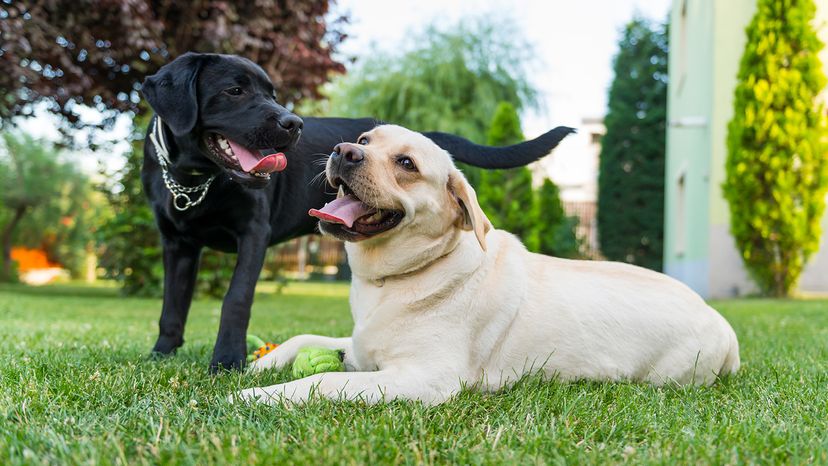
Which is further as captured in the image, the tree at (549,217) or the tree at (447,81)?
the tree at (447,81)

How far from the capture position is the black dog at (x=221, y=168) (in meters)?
2.98

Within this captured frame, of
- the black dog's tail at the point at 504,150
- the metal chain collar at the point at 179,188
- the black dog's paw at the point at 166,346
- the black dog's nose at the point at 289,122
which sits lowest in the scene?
the black dog's paw at the point at 166,346

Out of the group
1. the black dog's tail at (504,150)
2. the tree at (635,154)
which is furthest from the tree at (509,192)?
the black dog's tail at (504,150)

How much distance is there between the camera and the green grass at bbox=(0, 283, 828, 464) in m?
1.60

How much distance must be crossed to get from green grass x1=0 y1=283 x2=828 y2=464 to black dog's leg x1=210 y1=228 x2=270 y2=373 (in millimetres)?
140

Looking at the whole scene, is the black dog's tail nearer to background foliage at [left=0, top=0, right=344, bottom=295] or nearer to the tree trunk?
background foliage at [left=0, top=0, right=344, bottom=295]

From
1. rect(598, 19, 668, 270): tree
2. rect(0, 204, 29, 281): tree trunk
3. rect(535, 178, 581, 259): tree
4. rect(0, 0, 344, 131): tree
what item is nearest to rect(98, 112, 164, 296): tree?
rect(0, 0, 344, 131): tree

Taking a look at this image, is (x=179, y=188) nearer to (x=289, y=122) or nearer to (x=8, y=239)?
(x=289, y=122)

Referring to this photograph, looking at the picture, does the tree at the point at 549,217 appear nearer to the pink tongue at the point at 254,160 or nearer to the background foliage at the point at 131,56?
the background foliage at the point at 131,56

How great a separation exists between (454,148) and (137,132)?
822cm

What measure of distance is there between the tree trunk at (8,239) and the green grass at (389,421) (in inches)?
722

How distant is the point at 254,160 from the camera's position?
Result: 118 inches

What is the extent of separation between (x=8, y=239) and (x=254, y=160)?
19666 mm

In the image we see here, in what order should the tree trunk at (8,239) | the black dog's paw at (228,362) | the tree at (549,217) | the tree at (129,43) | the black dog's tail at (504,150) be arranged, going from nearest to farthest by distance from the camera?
the black dog's paw at (228,362) → the black dog's tail at (504,150) → the tree at (129,43) → the tree at (549,217) → the tree trunk at (8,239)
